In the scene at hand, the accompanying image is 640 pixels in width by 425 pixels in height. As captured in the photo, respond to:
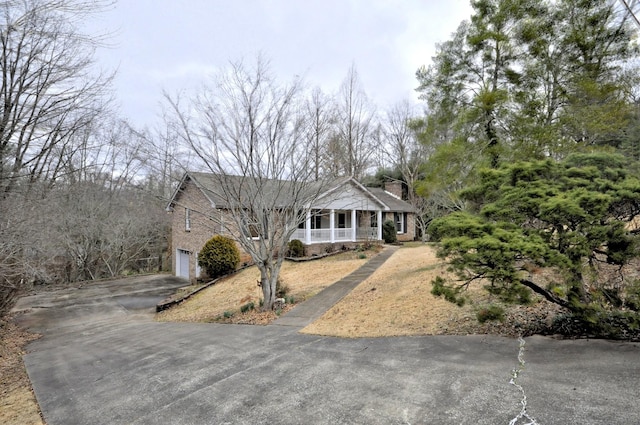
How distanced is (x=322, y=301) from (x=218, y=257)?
8.87m

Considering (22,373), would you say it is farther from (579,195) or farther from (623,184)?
(623,184)

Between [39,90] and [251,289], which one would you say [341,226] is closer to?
[251,289]

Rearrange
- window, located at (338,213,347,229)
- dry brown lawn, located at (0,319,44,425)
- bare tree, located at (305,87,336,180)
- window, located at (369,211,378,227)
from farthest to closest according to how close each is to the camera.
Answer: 1. window, located at (369,211,378,227)
2. window, located at (338,213,347,229)
3. bare tree, located at (305,87,336,180)
4. dry brown lawn, located at (0,319,44,425)

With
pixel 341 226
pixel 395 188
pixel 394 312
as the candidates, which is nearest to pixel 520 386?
pixel 394 312

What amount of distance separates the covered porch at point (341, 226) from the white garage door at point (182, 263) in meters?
7.18

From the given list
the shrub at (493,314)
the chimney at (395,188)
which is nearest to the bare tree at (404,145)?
the chimney at (395,188)

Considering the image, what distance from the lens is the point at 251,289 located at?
1412cm

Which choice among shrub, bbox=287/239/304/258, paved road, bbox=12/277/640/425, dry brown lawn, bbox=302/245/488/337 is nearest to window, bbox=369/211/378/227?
shrub, bbox=287/239/304/258

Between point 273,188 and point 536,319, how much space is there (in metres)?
7.59

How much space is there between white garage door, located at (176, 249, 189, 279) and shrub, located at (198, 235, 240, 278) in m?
5.28

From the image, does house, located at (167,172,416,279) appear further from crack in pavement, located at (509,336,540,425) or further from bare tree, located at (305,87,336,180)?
crack in pavement, located at (509,336,540,425)

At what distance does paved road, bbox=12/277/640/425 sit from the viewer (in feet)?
11.9

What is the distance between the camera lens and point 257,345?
6.89 m

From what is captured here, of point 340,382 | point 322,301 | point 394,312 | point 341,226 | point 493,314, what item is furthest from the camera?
point 341,226
